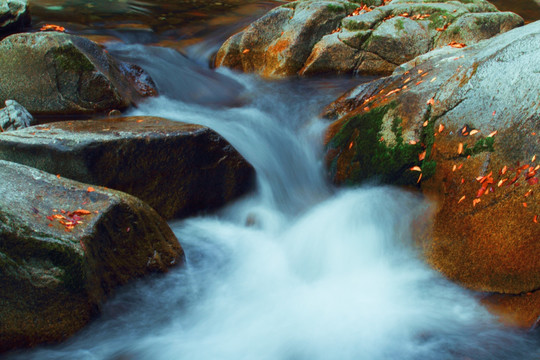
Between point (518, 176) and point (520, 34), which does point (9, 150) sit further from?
point (520, 34)

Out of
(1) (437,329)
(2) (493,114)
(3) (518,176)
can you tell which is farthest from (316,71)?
(1) (437,329)

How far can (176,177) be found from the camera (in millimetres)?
5418

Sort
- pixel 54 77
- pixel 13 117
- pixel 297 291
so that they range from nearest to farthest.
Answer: pixel 297 291 → pixel 13 117 → pixel 54 77

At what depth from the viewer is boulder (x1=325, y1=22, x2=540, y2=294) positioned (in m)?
4.05

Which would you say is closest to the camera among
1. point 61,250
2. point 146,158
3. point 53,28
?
point 61,250

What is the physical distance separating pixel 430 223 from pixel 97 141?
3.59m

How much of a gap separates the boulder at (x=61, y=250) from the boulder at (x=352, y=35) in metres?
5.86

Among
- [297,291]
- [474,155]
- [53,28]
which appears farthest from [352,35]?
[53,28]

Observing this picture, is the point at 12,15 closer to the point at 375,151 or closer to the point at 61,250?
the point at 61,250

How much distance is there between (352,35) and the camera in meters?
8.84

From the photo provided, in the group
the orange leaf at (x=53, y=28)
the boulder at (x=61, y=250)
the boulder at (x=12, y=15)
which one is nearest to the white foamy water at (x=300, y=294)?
the boulder at (x=61, y=250)

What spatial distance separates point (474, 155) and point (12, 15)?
10.1 m

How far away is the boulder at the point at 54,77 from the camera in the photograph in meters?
6.45

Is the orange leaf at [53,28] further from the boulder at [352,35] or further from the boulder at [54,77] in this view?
the boulder at [54,77]
